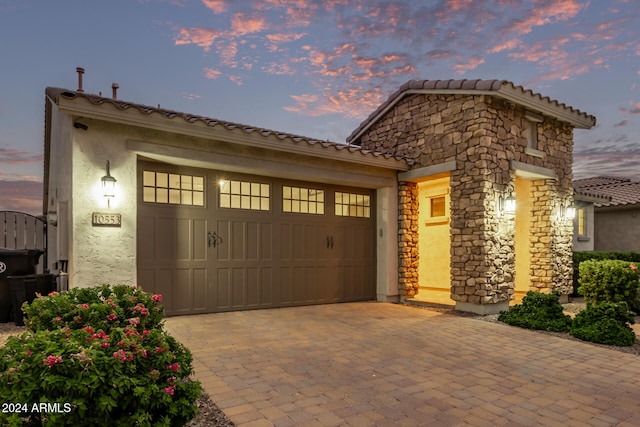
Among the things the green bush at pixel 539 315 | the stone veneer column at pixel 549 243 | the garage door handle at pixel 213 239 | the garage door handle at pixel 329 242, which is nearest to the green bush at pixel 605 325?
the green bush at pixel 539 315

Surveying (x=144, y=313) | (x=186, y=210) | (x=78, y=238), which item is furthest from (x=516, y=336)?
(x=78, y=238)

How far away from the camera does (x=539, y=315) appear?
6445 mm

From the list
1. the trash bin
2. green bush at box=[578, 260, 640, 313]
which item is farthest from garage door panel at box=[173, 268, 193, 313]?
green bush at box=[578, 260, 640, 313]

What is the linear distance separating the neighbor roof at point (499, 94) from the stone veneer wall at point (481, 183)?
19cm

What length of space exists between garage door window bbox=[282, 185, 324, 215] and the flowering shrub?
15.3 ft

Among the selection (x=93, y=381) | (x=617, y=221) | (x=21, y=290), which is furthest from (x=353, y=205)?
(x=617, y=221)

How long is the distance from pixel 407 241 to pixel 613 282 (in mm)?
4136

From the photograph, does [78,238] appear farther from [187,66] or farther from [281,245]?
[187,66]

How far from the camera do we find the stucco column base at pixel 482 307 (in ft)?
24.1

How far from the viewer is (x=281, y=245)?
7.99 meters

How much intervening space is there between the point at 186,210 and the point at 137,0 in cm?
449

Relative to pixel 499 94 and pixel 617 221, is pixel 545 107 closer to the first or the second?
pixel 499 94

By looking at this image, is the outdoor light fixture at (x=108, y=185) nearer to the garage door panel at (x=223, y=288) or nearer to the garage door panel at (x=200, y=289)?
the garage door panel at (x=200, y=289)

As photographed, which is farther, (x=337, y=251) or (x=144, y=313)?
(x=337, y=251)
